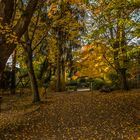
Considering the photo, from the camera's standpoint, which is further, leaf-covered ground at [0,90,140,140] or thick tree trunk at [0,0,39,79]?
leaf-covered ground at [0,90,140,140]

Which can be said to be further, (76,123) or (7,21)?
(76,123)

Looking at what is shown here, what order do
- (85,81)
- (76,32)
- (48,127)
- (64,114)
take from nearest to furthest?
1. (48,127)
2. (64,114)
3. (76,32)
4. (85,81)

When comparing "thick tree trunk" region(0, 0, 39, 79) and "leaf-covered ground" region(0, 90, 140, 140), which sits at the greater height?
"thick tree trunk" region(0, 0, 39, 79)

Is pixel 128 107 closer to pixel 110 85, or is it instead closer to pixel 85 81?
pixel 110 85

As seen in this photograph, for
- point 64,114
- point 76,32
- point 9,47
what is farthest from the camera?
point 76,32

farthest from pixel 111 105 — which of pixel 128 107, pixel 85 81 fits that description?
pixel 85 81

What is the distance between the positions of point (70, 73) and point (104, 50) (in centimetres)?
2737

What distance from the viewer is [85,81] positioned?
55.2m

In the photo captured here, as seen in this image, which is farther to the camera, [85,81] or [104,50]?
[85,81]

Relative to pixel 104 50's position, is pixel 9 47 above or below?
below

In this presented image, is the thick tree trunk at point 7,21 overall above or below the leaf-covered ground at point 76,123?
above

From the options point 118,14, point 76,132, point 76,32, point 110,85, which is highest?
point 76,32

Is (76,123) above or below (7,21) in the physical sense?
below

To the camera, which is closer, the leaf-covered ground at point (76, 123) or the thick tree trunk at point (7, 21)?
the thick tree trunk at point (7, 21)
